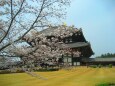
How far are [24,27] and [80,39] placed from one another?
49.5 m

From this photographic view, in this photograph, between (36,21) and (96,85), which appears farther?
(96,85)

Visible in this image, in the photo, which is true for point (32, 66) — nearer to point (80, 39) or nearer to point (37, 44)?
point (37, 44)

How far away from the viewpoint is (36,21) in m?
11.3

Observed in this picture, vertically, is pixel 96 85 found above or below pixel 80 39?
below

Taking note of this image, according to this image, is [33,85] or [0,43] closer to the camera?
[0,43]

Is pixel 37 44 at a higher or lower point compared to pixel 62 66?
higher

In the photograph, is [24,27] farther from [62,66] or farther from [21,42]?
[62,66]

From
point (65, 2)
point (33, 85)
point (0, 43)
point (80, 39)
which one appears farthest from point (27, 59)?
point (80, 39)

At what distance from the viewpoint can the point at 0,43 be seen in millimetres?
11062

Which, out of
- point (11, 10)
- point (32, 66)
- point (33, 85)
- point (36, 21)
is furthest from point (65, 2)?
point (33, 85)

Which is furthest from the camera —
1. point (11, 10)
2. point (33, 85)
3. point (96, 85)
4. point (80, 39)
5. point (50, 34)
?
point (80, 39)

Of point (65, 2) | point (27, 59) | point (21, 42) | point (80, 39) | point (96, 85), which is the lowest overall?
point (96, 85)

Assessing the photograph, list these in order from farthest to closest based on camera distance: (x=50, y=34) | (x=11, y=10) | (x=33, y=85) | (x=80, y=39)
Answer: (x=80, y=39)
(x=33, y=85)
(x=50, y=34)
(x=11, y=10)

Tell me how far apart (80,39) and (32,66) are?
49457mm
